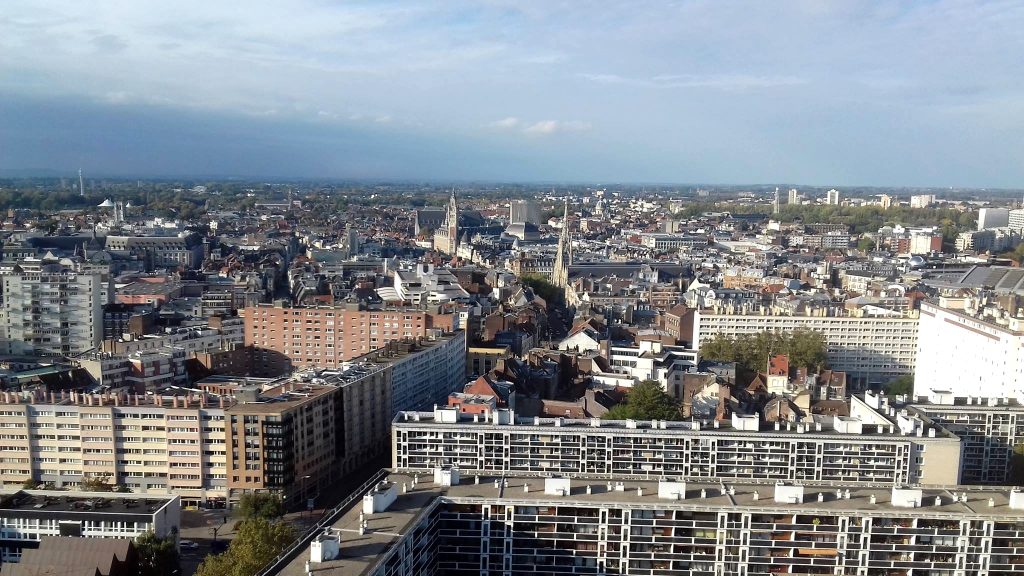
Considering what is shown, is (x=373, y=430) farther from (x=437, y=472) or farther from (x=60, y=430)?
(x=437, y=472)

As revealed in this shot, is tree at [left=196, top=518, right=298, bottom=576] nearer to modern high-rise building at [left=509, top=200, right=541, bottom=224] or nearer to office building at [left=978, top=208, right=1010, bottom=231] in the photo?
modern high-rise building at [left=509, top=200, right=541, bottom=224]

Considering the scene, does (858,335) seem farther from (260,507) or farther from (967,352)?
(260,507)

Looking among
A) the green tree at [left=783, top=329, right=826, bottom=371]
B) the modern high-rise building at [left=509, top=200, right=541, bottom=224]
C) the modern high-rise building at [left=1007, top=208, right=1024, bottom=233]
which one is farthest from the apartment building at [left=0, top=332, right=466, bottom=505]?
the modern high-rise building at [left=1007, top=208, right=1024, bottom=233]

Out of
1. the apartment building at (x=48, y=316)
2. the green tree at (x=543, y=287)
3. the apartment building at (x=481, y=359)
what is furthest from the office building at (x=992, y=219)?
the apartment building at (x=48, y=316)

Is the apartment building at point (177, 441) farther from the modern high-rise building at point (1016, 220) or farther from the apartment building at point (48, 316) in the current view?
the modern high-rise building at point (1016, 220)

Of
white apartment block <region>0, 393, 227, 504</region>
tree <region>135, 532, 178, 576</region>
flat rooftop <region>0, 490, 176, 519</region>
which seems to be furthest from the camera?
white apartment block <region>0, 393, 227, 504</region>

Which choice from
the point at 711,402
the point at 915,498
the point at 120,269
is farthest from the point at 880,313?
the point at 120,269
